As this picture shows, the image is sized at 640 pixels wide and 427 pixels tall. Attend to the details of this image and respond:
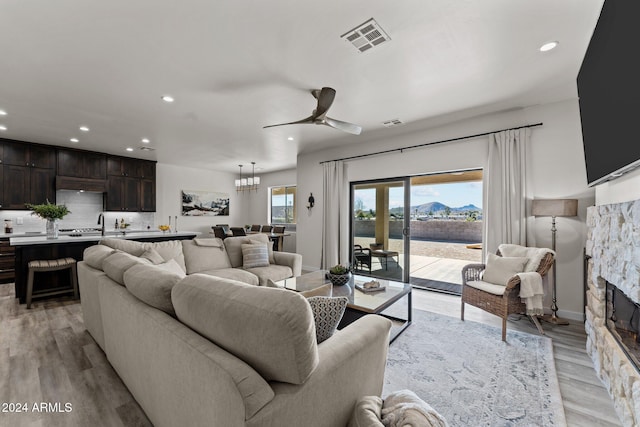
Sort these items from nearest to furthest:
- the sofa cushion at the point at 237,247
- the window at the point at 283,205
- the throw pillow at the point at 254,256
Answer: the throw pillow at the point at 254,256 → the sofa cushion at the point at 237,247 → the window at the point at 283,205

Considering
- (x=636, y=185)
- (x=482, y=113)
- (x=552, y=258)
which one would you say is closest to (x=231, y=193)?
(x=482, y=113)

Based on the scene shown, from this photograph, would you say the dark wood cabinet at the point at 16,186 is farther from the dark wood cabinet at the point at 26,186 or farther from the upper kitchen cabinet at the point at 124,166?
the upper kitchen cabinet at the point at 124,166

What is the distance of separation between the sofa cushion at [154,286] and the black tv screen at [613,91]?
97.2 inches

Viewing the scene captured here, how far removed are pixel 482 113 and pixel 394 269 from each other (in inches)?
109

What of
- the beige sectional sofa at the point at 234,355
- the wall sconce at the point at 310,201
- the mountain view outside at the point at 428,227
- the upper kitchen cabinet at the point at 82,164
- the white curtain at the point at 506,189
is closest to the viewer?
the beige sectional sofa at the point at 234,355

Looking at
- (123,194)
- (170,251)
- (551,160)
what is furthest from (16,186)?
(551,160)

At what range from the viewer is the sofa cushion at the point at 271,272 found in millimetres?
3632

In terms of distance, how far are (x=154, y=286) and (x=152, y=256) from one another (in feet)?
6.21

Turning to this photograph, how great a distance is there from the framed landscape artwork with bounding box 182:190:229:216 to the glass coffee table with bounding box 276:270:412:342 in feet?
19.7

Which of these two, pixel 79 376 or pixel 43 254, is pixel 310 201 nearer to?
pixel 43 254

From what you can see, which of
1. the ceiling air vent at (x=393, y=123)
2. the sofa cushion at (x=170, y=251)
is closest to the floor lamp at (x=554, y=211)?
the ceiling air vent at (x=393, y=123)

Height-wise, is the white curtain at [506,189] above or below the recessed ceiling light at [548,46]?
below

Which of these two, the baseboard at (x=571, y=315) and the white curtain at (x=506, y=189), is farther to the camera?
the white curtain at (x=506, y=189)

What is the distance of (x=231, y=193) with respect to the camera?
9.16 m
